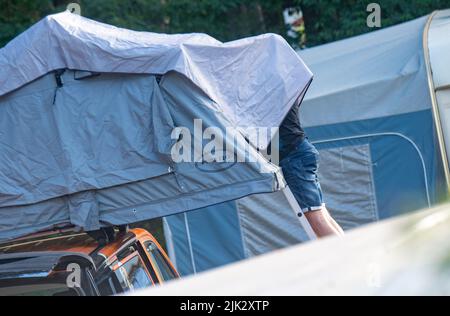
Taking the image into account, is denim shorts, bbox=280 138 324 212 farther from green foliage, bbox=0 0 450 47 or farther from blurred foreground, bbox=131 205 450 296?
green foliage, bbox=0 0 450 47

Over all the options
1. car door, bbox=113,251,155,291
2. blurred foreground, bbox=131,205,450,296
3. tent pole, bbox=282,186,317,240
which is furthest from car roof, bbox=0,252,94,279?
blurred foreground, bbox=131,205,450,296

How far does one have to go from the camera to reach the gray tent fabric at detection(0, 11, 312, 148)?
14.6 ft

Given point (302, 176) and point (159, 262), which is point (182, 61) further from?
point (302, 176)

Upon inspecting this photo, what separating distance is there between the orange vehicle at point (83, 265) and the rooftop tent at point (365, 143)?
14.6 feet

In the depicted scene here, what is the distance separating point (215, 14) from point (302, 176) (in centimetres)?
839

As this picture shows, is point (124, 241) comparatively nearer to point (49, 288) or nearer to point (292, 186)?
point (49, 288)

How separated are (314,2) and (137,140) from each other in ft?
29.8

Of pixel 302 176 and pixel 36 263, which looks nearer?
pixel 36 263

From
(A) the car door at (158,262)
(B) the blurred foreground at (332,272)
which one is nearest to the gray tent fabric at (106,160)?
(A) the car door at (158,262)

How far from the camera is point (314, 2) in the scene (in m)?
12.9

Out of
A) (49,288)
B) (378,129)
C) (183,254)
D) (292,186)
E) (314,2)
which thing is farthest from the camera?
(314,2)

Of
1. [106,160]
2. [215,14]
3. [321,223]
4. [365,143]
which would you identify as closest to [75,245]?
[106,160]

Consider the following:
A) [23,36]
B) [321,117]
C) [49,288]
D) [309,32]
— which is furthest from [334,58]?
[49,288]

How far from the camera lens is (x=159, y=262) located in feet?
15.6
